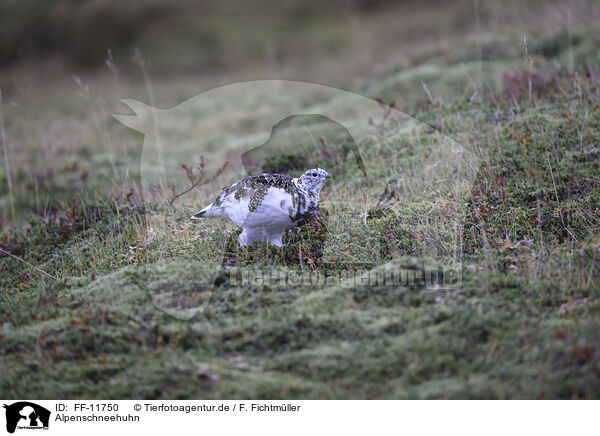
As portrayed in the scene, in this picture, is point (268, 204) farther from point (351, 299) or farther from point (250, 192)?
point (351, 299)

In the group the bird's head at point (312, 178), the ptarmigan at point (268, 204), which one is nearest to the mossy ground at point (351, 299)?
the ptarmigan at point (268, 204)

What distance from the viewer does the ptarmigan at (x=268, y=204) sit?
5027 millimetres

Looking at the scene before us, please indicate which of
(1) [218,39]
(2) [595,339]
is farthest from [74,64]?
(2) [595,339]

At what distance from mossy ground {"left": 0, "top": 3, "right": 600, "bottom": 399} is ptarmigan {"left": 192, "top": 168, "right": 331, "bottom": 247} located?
0.82 ft

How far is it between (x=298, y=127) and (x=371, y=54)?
9.22 m

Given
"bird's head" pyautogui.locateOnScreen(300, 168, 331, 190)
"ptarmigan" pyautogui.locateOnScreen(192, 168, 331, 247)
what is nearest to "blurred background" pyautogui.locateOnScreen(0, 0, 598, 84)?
"bird's head" pyautogui.locateOnScreen(300, 168, 331, 190)

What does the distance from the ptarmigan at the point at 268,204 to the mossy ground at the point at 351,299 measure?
25 cm

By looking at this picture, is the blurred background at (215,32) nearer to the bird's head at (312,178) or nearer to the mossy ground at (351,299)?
the mossy ground at (351,299)

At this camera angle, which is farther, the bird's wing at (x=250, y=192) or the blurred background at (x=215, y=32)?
the blurred background at (x=215, y=32)
